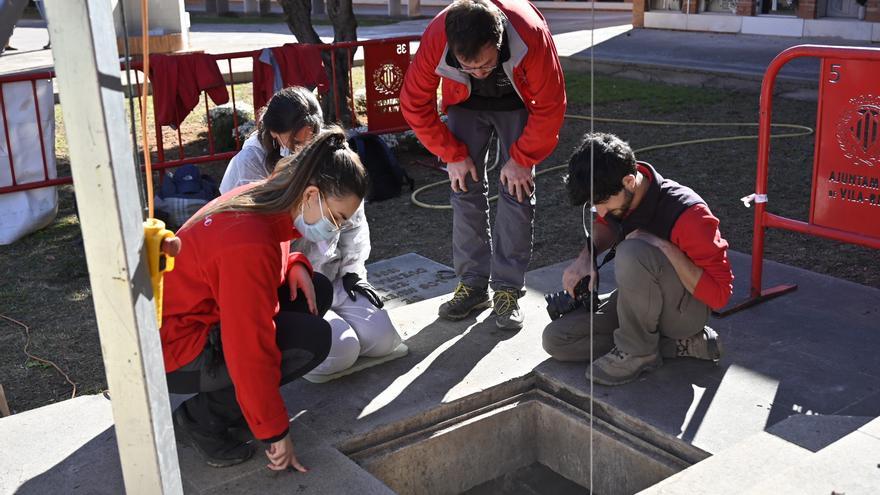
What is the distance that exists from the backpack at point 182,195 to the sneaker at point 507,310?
2.72 meters

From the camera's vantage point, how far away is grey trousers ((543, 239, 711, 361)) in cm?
327

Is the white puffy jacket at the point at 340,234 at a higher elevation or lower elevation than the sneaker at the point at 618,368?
higher

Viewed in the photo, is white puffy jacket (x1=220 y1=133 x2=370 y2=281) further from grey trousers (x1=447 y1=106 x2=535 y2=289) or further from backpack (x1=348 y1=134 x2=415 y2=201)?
backpack (x1=348 y1=134 x2=415 y2=201)

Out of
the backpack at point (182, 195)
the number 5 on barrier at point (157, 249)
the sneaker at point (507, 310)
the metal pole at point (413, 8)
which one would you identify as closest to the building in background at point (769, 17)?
the metal pole at point (413, 8)

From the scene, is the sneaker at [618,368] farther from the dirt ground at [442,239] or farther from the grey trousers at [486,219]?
the dirt ground at [442,239]

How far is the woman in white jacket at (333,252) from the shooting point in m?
3.55

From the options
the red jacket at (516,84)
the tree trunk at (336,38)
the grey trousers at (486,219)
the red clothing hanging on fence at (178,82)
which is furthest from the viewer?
the tree trunk at (336,38)

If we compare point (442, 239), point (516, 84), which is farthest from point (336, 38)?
point (516, 84)

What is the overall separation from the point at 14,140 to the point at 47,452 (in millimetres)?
3804

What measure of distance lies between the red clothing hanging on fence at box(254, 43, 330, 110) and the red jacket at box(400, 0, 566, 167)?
338cm

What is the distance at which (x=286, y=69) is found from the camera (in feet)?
23.5

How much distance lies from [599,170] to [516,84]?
0.75 metres

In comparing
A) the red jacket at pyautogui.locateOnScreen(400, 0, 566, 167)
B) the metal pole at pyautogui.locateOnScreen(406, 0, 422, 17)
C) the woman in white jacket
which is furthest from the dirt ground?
the metal pole at pyautogui.locateOnScreen(406, 0, 422, 17)

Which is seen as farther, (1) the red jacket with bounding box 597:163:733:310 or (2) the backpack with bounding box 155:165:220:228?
(2) the backpack with bounding box 155:165:220:228
